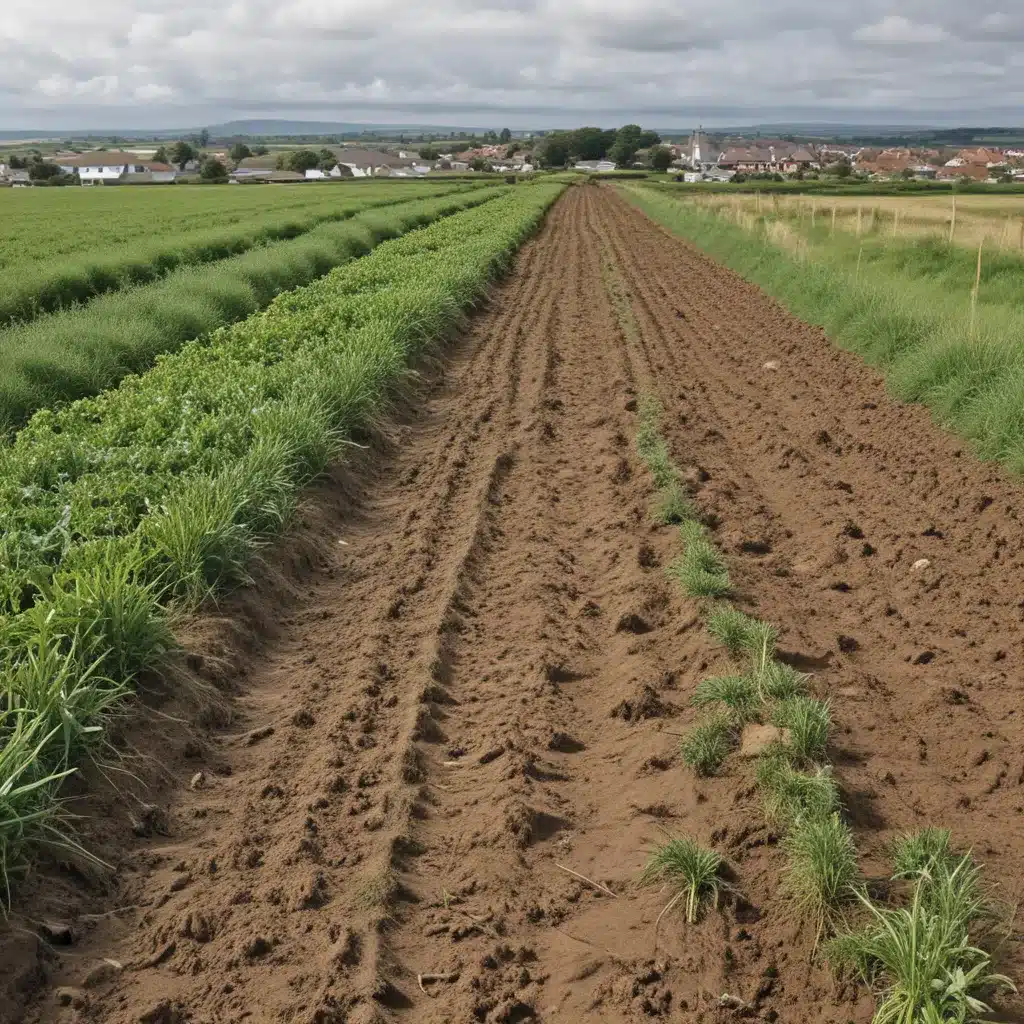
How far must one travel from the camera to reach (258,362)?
36.5 feet

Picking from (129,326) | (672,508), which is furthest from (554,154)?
(672,508)

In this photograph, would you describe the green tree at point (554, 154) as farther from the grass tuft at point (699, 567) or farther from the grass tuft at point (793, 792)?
the grass tuft at point (793, 792)

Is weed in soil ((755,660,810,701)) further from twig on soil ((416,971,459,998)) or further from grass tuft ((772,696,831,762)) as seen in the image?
twig on soil ((416,971,459,998))

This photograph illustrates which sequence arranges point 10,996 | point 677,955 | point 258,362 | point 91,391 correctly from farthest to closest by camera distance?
point 91,391, point 258,362, point 677,955, point 10,996

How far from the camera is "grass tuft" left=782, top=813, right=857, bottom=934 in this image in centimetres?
369

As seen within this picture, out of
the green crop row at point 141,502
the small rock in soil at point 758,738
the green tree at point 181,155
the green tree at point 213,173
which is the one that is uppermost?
the green tree at point 181,155

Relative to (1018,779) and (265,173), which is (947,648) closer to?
(1018,779)

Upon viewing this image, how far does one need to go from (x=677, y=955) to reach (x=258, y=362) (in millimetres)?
8717

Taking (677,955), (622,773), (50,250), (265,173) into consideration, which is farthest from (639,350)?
(265,173)

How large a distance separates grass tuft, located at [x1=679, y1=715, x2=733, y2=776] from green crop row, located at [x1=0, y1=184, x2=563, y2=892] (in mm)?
2537

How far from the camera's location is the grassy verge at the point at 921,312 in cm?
1015

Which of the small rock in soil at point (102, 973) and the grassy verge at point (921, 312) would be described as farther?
the grassy verge at point (921, 312)

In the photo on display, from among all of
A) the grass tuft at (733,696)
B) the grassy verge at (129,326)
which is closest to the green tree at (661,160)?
the grassy verge at (129,326)

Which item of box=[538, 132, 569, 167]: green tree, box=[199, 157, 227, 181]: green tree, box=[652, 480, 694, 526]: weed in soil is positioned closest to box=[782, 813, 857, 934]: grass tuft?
box=[652, 480, 694, 526]: weed in soil
